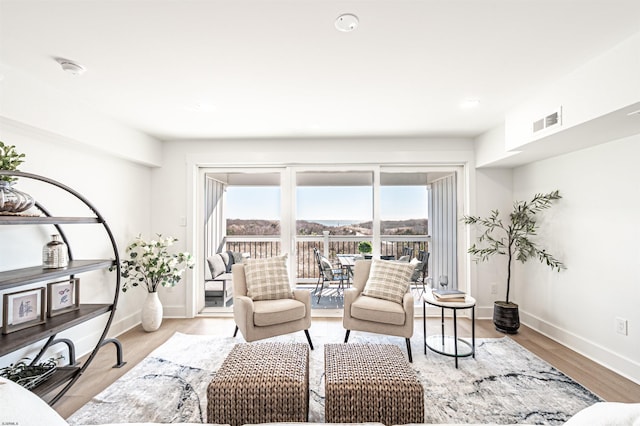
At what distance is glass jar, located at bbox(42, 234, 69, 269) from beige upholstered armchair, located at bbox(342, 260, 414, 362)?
7.79 ft

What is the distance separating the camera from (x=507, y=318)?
11.0 ft

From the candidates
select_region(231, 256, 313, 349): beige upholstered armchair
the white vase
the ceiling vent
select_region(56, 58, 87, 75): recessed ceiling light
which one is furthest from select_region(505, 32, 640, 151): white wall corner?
the white vase

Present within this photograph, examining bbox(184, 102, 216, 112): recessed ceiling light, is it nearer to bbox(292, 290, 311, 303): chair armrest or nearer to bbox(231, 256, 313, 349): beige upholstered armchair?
bbox(231, 256, 313, 349): beige upholstered armchair

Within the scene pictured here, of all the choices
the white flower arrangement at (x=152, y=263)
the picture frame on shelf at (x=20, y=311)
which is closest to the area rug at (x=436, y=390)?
the picture frame on shelf at (x=20, y=311)

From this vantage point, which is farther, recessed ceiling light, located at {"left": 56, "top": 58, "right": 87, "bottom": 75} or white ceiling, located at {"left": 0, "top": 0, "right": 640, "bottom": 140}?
recessed ceiling light, located at {"left": 56, "top": 58, "right": 87, "bottom": 75}

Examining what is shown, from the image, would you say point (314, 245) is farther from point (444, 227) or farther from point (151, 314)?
point (151, 314)

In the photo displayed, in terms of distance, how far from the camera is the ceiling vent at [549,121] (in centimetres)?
230

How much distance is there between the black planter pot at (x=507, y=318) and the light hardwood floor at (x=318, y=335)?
8cm

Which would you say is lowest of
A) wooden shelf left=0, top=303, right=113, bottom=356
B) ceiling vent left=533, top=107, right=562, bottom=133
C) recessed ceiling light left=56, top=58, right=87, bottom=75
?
wooden shelf left=0, top=303, right=113, bottom=356

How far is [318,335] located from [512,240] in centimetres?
251

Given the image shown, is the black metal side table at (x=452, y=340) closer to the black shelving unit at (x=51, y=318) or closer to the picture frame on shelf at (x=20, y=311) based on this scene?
the black shelving unit at (x=51, y=318)

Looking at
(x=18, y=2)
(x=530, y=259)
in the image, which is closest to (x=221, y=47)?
(x=18, y=2)

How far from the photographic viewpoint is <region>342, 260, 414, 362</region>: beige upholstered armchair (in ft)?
9.24

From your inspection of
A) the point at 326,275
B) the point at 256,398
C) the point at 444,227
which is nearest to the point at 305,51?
the point at 256,398
